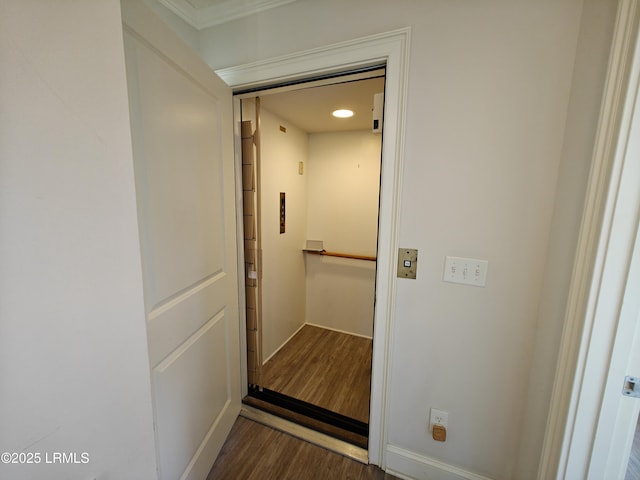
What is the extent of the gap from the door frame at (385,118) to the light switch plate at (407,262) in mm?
31

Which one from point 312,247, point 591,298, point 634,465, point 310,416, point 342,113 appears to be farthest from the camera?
point 312,247

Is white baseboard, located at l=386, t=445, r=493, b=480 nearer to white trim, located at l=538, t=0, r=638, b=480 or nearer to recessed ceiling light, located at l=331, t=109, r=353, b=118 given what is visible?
white trim, located at l=538, t=0, r=638, b=480

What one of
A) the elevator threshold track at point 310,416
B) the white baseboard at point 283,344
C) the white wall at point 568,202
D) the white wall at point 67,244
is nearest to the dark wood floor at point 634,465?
the white wall at point 568,202

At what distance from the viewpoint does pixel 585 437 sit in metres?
0.77

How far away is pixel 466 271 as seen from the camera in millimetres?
1110

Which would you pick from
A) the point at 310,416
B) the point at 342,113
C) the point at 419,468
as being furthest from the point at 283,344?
the point at 342,113

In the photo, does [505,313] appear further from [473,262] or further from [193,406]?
[193,406]

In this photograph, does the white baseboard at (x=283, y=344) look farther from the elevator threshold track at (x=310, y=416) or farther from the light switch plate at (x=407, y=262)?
the light switch plate at (x=407, y=262)

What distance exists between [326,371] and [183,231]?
1.74 metres

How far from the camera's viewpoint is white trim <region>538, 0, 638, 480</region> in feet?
2.27

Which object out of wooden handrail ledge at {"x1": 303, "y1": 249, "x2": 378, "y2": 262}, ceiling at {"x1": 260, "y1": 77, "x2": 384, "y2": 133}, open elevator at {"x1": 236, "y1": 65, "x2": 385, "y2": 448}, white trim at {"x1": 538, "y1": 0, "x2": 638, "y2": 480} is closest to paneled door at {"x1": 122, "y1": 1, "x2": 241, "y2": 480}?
open elevator at {"x1": 236, "y1": 65, "x2": 385, "y2": 448}

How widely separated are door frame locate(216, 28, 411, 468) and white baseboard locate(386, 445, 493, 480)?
0.05 meters

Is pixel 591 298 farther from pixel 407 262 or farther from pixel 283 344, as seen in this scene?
pixel 283 344

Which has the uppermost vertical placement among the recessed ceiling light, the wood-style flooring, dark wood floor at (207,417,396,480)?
the recessed ceiling light
